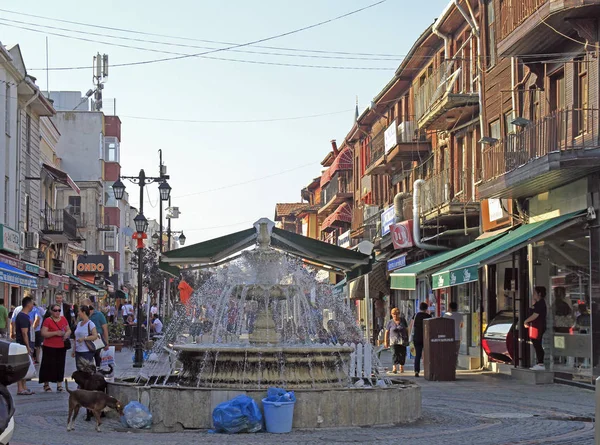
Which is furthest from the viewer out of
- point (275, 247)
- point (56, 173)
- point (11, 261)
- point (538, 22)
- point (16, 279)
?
point (56, 173)

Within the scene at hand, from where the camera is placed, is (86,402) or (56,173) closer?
(86,402)

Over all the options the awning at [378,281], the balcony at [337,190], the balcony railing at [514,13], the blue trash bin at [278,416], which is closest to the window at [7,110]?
the awning at [378,281]

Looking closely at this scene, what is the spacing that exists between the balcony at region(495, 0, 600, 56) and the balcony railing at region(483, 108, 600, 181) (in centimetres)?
151

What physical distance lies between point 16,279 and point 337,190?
35.0 metres

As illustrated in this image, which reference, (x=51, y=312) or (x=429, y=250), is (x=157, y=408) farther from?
(x=429, y=250)

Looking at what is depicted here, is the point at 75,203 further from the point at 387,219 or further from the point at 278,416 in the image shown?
the point at 278,416

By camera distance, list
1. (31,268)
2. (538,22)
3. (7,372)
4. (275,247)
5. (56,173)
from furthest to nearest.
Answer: (56,173), (31,268), (538,22), (275,247), (7,372)

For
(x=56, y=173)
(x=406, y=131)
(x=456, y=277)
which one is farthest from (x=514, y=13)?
(x=56, y=173)

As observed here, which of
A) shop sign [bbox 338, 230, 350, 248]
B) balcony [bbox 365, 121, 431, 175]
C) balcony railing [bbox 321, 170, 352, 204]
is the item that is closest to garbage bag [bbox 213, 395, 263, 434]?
balcony [bbox 365, 121, 431, 175]

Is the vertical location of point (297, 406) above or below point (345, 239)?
below

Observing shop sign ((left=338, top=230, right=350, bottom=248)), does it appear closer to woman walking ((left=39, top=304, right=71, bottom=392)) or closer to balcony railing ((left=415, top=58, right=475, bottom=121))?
balcony railing ((left=415, top=58, right=475, bottom=121))

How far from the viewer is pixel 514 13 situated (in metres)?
21.2

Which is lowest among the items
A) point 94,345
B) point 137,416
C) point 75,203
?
point 137,416

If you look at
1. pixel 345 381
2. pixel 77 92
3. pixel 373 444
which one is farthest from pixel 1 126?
pixel 77 92
